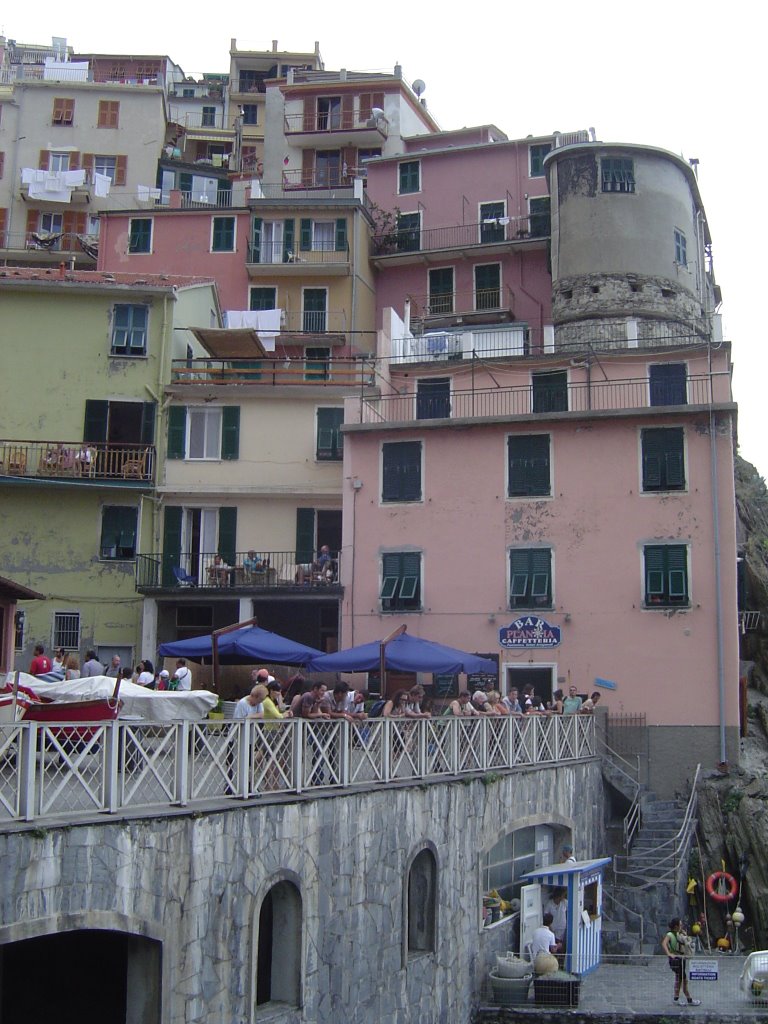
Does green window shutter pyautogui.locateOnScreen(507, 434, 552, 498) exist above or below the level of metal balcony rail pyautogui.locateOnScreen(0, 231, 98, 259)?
below

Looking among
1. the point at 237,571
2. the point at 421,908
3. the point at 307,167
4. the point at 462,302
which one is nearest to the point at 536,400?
the point at 237,571

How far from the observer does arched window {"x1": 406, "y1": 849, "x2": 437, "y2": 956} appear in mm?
18609

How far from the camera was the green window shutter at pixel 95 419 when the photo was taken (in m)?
36.3

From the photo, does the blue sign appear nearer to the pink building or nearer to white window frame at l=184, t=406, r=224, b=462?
the pink building

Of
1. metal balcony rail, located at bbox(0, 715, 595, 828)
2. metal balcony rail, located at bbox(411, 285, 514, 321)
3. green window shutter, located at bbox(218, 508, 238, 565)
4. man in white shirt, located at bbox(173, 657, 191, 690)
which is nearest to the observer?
metal balcony rail, located at bbox(0, 715, 595, 828)

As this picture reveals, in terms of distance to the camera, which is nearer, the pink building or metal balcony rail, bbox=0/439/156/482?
the pink building

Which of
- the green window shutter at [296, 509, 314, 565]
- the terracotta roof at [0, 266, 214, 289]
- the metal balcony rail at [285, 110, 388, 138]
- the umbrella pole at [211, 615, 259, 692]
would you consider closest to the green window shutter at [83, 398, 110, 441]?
the terracotta roof at [0, 266, 214, 289]

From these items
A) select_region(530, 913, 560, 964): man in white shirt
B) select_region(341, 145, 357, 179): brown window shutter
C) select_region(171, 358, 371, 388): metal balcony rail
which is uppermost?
select_region(341, 145, 357, 179): brown window shutter

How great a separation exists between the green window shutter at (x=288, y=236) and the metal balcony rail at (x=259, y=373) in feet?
19.4

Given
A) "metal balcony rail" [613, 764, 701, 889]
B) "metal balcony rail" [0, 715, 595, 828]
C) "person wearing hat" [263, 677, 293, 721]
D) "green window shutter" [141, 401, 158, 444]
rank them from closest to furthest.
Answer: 1. "metal balcony rail" [0, 715, 595, 828]
2. "person wearing hat" [263, 677, 293, 721]
3. "metal balcony rail" [613, 764, 701, 889]
4. "green window shutter" [141, 401, 158, 444]

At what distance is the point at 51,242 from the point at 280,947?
47.9 metres

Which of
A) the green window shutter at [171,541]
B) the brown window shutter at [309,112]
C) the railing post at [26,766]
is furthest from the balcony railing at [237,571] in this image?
the brown window shutter at [309,112]

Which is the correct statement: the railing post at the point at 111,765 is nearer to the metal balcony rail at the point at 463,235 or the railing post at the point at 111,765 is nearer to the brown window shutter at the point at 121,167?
the metal balcony rail at the point at 463,235

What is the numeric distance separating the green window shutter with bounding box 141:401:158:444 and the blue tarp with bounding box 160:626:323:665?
431 inches
